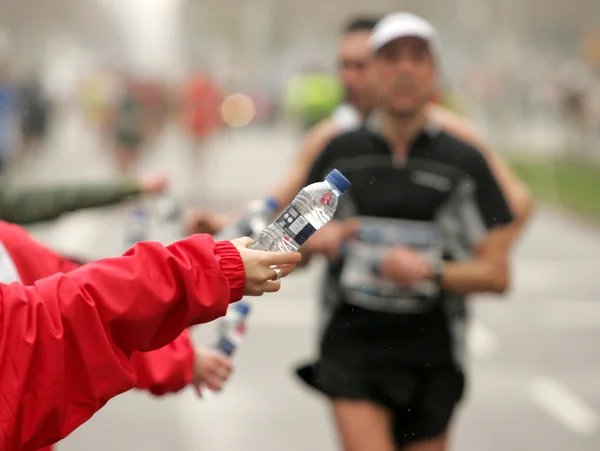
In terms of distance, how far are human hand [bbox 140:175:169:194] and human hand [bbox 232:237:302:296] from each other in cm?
219

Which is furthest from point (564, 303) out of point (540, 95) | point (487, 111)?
point (540, 95)

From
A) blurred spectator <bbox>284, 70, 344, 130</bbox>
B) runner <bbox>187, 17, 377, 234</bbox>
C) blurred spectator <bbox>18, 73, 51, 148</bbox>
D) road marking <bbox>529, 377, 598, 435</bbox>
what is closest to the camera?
runner <bbox>187, 17, 377, 234</bbox>

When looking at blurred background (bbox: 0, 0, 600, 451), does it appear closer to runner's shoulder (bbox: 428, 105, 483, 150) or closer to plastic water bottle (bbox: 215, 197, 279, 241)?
runner's shoulder (bbox: 428, 105, 483, 150)

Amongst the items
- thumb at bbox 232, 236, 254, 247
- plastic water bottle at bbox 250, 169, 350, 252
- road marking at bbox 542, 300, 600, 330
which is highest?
plastic water bottle at bbox 250, 169, 350, 252

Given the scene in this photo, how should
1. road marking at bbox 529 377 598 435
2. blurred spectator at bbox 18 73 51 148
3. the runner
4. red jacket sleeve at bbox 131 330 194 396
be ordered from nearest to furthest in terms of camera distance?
red jacket sleeve at bbox 131 330 194 396, the runner, road marking at bbox 529 377 598 435, blurred spectator at bbox 18 73 51 148

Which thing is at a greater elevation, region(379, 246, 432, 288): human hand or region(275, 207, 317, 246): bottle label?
region(275, 207, 317, 246): bottle label

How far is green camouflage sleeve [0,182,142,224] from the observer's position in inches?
164

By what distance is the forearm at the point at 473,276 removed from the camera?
411 centimetres

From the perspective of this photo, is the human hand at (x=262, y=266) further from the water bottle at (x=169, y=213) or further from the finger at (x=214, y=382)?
the water bottle at (x=169, y=213)

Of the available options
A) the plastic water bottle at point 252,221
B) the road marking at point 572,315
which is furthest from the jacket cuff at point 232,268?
the road marking at point 572,315

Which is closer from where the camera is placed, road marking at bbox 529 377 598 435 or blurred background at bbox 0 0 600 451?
road marking at bbox 529 377 598 435

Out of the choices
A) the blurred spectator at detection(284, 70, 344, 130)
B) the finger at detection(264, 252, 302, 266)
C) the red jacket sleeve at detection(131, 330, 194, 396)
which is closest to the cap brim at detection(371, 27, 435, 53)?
the red jacket sleeve at detection(131, 330, 194, 396)

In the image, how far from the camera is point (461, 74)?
2261 inches

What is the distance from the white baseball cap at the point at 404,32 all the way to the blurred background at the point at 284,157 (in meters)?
0.50
